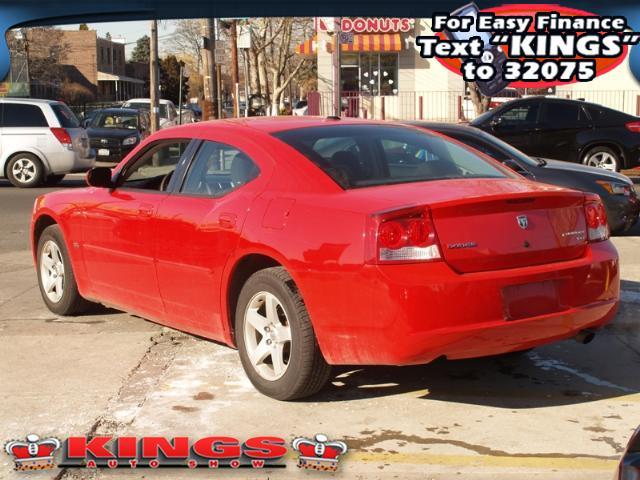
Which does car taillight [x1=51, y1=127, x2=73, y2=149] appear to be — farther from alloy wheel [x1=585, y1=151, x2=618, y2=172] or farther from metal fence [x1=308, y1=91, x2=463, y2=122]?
metal fence [x1=308, y1=91, x2=463, y2=122]

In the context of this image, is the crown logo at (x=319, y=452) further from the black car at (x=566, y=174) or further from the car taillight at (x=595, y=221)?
the black car at (x=566, y=174)

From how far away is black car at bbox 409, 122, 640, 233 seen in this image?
10641 millimetres

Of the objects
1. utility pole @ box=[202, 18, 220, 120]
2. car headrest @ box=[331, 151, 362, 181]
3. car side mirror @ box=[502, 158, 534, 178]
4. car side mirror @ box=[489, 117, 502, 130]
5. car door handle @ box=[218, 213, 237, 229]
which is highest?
utility pole @ box=[202, 18, 220, 120]

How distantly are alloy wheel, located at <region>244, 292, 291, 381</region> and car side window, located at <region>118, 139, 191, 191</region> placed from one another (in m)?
1.45

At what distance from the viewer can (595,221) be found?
17.7 ft

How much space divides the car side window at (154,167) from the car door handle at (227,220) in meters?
1.00

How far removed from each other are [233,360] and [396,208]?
1.94 m

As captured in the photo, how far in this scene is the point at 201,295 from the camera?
581cm

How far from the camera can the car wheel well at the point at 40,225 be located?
7.59m

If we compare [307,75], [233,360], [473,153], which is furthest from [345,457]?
[307,75]

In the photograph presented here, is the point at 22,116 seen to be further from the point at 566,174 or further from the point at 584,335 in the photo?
the point at 584,335

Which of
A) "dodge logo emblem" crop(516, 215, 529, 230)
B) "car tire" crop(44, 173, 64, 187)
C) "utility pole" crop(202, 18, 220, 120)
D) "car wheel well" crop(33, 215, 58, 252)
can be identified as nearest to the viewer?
"dodge logo emblem" crop(516, 215, 529, 230)

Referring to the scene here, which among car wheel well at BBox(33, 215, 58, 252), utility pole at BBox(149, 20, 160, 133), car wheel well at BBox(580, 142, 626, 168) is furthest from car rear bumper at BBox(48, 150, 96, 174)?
car wheel well at BBox(33, 215, 58, 252)

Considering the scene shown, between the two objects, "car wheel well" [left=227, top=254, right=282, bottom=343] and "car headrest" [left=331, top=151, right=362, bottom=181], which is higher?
"car headrest" [left=331, top=151, right=362, bottom=181]
